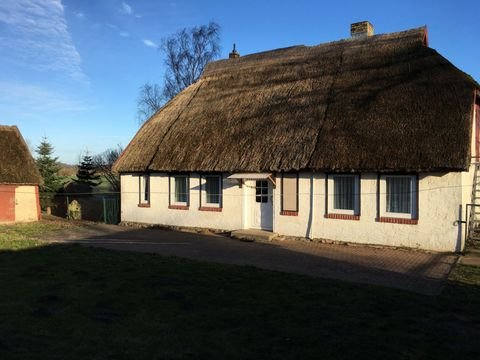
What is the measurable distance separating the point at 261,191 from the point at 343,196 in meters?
3.29

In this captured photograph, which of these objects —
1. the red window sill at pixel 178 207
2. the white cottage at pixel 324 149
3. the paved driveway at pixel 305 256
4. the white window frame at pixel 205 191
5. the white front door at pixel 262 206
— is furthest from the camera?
the red window sill at pixel 178 207

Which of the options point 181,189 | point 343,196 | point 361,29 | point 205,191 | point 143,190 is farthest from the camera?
point 143,190

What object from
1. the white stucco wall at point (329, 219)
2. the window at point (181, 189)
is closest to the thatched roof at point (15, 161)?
the white stucco wall at point (329, 219)

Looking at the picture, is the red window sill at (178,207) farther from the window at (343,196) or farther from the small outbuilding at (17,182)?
the small outbuilding at (17,182)

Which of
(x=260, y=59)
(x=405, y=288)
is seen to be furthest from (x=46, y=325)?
(x=260, y=59)

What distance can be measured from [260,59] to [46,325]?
16714 millimetres

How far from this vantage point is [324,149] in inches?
588

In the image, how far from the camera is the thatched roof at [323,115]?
13.7m

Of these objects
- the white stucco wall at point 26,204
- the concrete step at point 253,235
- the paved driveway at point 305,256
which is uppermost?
the white stucco wall at point 26,204

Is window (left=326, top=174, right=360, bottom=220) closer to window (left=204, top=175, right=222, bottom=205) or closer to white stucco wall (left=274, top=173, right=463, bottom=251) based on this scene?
white stucco wall (left=274, top=173, right=463, bottom=251)

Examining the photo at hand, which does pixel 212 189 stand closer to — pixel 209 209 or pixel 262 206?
pixel 209 209

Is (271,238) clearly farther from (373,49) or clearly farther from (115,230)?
(373,49)

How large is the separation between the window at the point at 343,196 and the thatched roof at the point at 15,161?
14749 mm

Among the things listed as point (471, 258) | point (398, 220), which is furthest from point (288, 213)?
point (471, 258)
